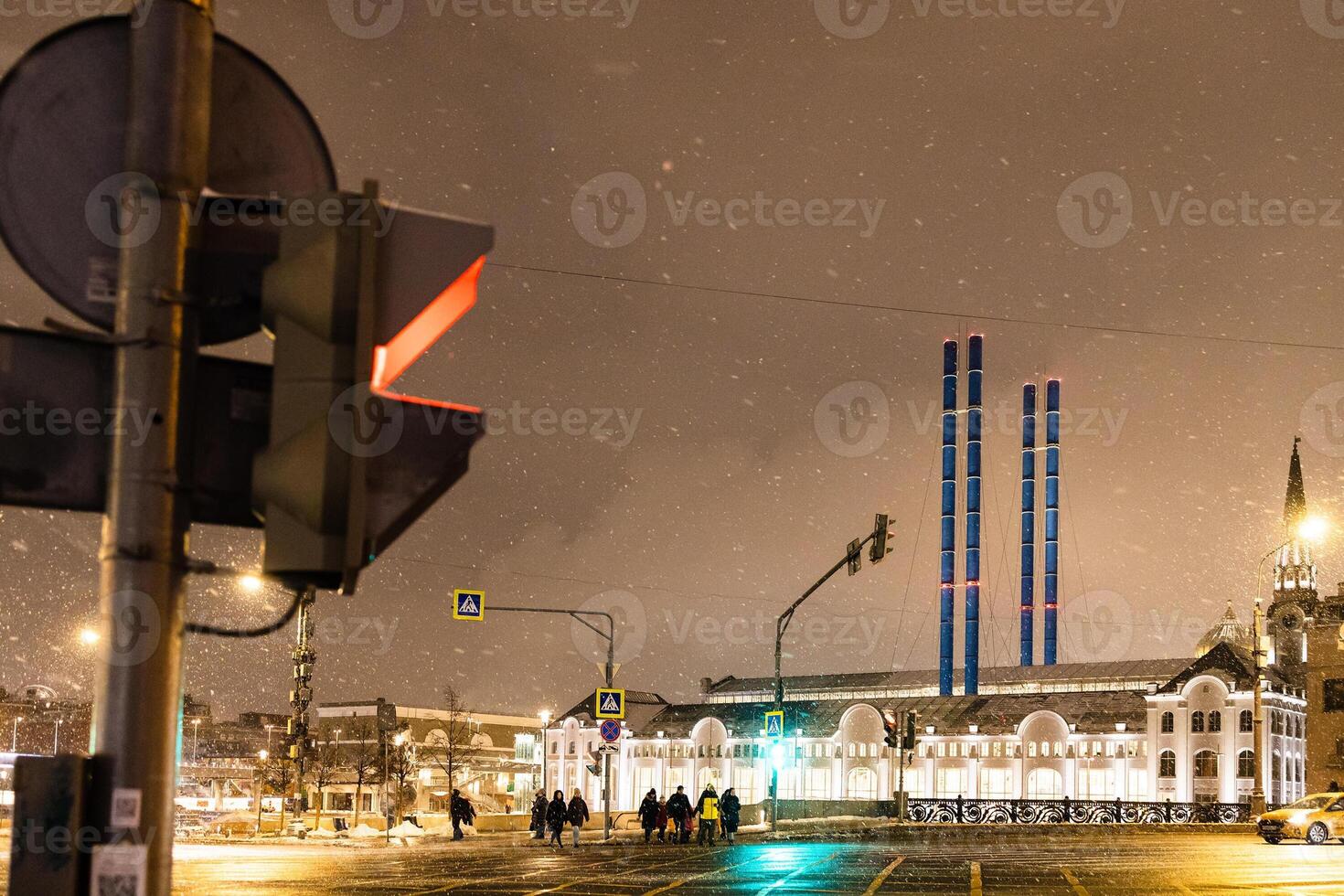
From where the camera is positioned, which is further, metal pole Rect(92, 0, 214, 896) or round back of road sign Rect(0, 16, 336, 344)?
round back of road sign Rect(0, 16, 336, 344)

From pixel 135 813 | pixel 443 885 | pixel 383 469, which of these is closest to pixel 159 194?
pixel 383 469

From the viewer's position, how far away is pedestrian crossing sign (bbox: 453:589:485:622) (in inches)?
1619

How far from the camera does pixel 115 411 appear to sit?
3.55 metres

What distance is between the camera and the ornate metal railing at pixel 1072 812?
5284 centimetres

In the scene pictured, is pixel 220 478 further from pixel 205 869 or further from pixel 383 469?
pixel 205 869

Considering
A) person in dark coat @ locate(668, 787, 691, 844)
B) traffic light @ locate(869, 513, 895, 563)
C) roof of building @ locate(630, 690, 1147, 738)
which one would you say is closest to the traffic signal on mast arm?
traffic light @ locate(869, 513, 895, 563)

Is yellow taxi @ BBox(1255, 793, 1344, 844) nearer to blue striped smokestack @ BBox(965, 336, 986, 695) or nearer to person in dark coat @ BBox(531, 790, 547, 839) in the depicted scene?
person in dark coat @ BBox(531, 790, 547, 839)

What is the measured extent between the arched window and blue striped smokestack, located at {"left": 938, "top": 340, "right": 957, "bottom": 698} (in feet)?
84.1

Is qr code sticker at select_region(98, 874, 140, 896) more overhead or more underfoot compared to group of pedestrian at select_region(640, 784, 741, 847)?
more overhead

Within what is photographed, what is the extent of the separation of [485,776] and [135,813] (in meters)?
148

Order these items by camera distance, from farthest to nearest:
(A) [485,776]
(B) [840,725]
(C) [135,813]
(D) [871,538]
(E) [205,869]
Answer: (A) [485,776]
(B) [840,725]
(D) [871,538]
(E) [205,869]
(C) [135,813]

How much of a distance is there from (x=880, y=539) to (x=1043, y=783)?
72.5m

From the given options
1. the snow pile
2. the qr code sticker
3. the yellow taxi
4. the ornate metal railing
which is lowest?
the ornate metal railing

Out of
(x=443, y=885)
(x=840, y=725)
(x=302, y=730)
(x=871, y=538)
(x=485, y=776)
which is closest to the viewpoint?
(x=443, y=885)
